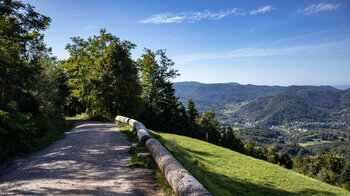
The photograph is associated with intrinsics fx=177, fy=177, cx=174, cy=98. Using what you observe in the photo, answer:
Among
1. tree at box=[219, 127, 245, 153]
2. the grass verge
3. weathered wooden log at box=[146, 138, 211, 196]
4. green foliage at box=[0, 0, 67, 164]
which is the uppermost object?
green foliage at box=[0, 0, 67, 164]

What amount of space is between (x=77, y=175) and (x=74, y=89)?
25548mm

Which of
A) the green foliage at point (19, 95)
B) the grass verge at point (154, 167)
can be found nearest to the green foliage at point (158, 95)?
the green foliage at point (19, 95)

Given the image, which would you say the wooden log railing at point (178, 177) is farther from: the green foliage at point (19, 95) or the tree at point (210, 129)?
the tree at point (210, 129)

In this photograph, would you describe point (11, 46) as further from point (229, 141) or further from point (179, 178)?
point (229, 141)

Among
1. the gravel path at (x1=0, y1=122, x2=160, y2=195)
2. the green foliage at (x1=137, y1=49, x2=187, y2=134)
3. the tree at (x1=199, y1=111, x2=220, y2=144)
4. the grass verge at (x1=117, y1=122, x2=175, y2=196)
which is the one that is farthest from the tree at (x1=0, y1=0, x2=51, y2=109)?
the tree at (x1=199, y1=111, x2=220, y2=144)

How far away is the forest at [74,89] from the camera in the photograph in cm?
1101

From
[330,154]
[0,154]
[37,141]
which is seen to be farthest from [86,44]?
[330,154]

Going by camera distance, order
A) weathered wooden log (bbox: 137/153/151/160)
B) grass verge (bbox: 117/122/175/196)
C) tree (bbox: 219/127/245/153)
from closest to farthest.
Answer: grass verge (bbox: 117/122/175/196) → weathered wooden log (bbox: 137/153/151/160) → tree (bbox: 219/127/245/153)

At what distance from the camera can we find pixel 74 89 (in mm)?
27969

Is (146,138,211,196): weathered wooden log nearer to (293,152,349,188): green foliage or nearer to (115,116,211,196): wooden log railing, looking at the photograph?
(115,116,211,196): wooden log railing

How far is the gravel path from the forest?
1.85 m

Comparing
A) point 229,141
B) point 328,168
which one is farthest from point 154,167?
point 328,168

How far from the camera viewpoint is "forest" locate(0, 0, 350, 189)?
11.0 m

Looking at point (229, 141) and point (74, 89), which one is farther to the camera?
point (229, 141)
